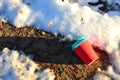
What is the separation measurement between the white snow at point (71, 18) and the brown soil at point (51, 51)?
8 cm

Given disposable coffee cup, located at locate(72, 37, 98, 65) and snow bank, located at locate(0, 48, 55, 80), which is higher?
disposable coffee cup, located at locate(72, 37, 98, 65)

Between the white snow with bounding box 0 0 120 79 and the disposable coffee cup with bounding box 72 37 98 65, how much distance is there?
0.60ft

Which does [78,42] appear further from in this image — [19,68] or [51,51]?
[19,68]

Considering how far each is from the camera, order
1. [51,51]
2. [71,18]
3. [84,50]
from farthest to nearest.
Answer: [71,18]
[51,51]
[84,50]

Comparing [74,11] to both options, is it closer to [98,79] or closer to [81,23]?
[81,23]

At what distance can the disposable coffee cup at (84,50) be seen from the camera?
11.3 feet

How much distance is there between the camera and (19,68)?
3.53 m

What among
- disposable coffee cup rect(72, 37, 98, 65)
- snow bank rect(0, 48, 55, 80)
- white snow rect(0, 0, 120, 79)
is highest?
white snow rect(0, 0, 120, 79)

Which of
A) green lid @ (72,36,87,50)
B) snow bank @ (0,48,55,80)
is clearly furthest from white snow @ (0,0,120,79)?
snow bank @ (0,48,55,80)

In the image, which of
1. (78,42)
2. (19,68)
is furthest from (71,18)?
(19,68)

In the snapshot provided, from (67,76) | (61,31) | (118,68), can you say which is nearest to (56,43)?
(61,31)

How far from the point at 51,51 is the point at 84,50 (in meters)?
0.40

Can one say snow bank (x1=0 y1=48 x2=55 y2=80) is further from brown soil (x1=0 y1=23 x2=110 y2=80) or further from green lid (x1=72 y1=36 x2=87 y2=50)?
green lid (x1=72 y1=36 x2=87 y2=50)

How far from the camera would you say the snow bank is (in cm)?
350
